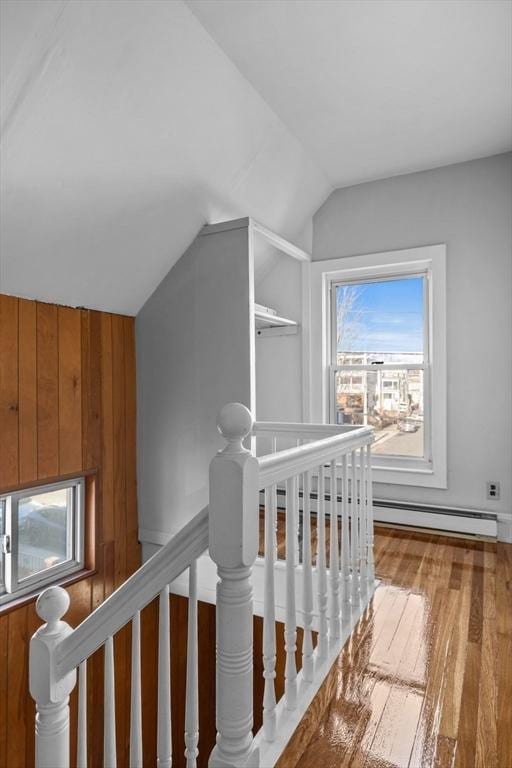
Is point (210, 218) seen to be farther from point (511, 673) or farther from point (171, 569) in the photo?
point (511, 673)

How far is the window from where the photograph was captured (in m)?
2.44

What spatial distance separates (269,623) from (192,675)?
282 mm

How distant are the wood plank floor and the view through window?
3.83 feet

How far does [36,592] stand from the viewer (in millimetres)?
2516

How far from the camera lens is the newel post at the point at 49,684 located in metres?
1.12

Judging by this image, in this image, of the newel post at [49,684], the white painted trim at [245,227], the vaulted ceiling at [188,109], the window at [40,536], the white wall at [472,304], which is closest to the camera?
the newel post at [49,684]

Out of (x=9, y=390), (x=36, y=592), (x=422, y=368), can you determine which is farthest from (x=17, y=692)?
(x=422, y=368)

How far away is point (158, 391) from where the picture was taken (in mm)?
3051

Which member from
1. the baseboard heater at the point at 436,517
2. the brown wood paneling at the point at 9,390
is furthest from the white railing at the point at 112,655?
the baseboard heater at the point at 436,517

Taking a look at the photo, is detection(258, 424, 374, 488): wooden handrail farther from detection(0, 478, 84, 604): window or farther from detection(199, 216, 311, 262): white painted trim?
detection(0, 478, 84, 604): window

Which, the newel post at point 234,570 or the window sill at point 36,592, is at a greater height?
the newel post at point 234,570

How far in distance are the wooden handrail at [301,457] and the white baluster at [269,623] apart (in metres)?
0.06

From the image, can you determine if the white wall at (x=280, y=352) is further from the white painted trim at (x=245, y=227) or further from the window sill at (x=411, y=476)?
the window sill at (x=411, y=476)

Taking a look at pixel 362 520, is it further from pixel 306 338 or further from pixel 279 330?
pixel 279 330
